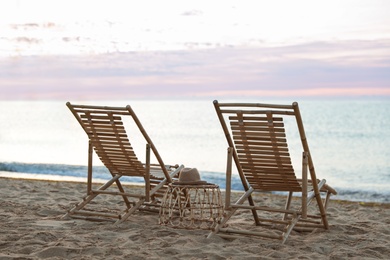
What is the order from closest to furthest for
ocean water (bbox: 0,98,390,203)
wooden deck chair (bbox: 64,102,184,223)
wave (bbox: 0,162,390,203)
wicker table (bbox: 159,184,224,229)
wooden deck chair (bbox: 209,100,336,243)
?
1. wooden deck chair (bbox: 209,100,336,243)
2. wicker table (bbox: 159,184,224,229)
3. wooden deck chair (bbox: 64,102,184,223)
4. wave (bbox: 0,162,390,203)
5. ocean water (bbox: 0,98,390,203)

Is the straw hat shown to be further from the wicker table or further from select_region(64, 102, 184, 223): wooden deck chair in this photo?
select_region(64, 102, 184, 223): wooden deck chair

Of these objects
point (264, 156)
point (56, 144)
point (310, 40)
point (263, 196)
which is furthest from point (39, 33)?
point (264, 156)

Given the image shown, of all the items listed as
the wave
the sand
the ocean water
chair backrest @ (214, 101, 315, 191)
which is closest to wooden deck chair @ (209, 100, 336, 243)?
chair backrest @ (214, 101, 315, 191)

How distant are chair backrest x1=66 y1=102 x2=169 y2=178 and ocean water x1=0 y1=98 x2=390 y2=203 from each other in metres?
5.41

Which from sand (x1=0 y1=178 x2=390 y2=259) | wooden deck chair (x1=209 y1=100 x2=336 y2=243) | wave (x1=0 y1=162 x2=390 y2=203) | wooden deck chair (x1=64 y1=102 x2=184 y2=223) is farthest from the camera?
wave (x1=0 y1=162 x2=390 y2=203)

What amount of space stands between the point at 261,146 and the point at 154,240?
1065 mm

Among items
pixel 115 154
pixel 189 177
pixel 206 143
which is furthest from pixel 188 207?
pixel 206 143

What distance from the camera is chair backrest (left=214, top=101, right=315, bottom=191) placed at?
4.96m

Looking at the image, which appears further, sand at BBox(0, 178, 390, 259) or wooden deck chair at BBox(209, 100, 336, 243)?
wooden deck chair at BBox(209, 100, 336, 243)

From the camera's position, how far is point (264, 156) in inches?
203

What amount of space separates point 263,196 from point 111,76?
28.2 metres

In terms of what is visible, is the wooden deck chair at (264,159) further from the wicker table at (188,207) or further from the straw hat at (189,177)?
the straw hat at (189,177)

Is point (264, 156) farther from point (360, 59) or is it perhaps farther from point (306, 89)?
point (306, 89)

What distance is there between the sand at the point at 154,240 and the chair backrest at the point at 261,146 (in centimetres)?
49
